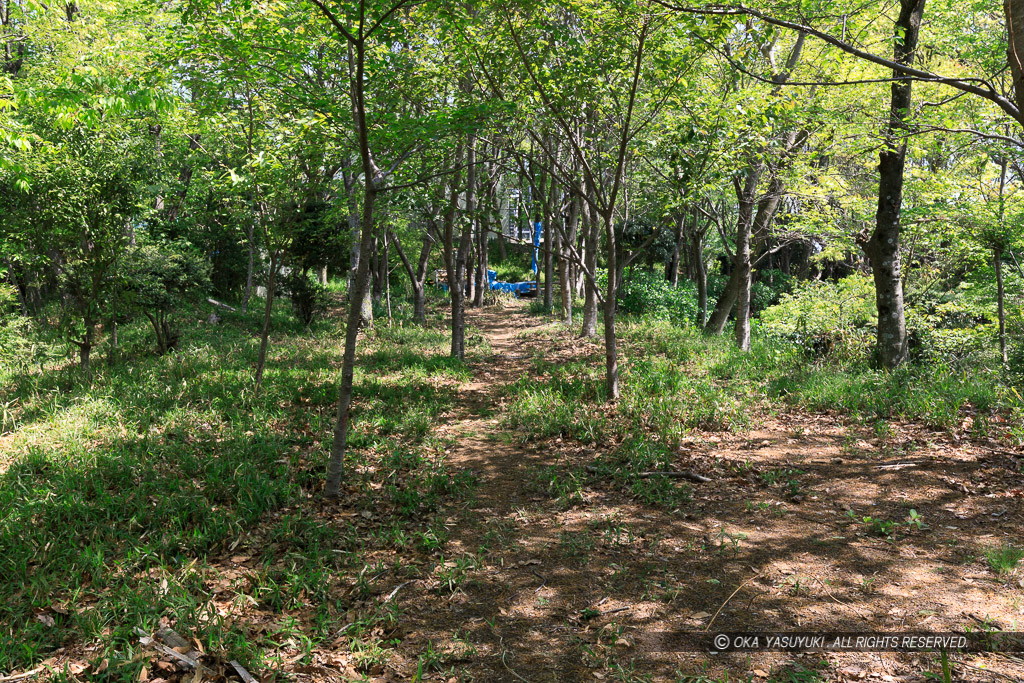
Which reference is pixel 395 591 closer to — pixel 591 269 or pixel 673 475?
pixel 673 475

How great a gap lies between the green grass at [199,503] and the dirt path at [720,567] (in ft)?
1.93

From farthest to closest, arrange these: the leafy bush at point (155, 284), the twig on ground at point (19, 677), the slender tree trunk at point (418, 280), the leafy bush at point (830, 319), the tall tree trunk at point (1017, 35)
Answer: the slender tree trunk at point (418, 280), the leafy bush at point (155, 284), the leafy bush at point (830, 319), the tall tree trunk at point (1017, 35), the twig on ground at point (19, 677)

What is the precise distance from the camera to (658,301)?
2100cm

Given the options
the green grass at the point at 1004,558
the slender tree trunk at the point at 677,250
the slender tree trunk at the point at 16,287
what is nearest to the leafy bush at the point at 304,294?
the slender tree trunk at the point at 16,287

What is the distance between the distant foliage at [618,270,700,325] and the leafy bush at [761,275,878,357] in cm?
438

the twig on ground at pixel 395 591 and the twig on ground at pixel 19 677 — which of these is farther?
the twig on ground at pixel 395 591

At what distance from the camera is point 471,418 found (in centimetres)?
787

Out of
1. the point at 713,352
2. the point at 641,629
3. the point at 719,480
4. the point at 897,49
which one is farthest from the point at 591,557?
the point at 897,49

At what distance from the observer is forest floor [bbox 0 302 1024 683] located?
3.15 meters

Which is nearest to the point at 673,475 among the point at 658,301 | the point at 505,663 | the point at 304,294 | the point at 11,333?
the point at 505,663

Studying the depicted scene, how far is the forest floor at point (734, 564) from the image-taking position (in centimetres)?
311

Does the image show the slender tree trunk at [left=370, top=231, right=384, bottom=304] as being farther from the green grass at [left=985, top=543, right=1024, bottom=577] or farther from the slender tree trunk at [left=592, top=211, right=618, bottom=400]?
the green grass at [left=985, top=543, right=1024, bottom=577]

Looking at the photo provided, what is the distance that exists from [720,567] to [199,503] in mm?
4129

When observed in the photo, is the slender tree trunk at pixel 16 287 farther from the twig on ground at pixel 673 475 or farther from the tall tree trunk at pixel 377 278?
the twig on ground at pixel 673 475
